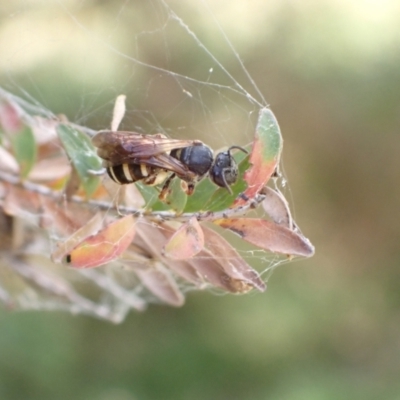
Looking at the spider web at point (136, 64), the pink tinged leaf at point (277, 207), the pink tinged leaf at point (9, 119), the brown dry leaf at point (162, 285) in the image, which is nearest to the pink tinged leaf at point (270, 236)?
the pink tinged leaf at point (277, 207)

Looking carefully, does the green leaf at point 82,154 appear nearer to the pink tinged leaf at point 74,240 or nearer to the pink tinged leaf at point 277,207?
the pink tinged leaf at point 74,240

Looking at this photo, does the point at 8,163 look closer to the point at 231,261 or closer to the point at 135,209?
the point at 135,209

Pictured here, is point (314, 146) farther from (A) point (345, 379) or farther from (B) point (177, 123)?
(A) point (345, 379)

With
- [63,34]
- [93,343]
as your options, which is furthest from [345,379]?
[63,34]

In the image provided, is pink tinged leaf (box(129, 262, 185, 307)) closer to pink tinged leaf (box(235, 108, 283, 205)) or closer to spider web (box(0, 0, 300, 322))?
pink tinged leaf (box(235, 108, 283, 205))

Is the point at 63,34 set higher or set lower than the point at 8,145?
higher

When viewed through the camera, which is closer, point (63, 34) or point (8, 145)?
point (8, 145)

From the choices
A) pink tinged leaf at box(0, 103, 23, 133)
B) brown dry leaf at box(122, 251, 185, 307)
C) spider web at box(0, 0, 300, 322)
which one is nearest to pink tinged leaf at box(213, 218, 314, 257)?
brown dry leaf at box(122, 251, 185, 307)

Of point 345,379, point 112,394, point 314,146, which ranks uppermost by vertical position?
point 314,146

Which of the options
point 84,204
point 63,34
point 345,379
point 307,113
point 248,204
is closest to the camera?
point 248,204
